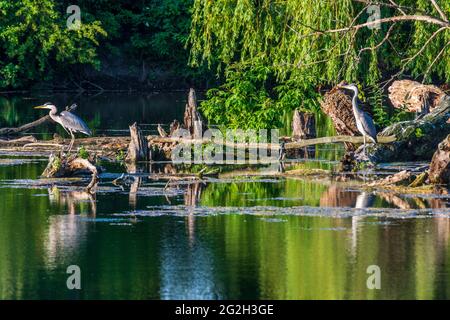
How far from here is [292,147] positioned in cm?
2600

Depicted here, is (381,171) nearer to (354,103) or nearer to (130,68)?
(354,103)

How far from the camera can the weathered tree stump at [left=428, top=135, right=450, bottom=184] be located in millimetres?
20766

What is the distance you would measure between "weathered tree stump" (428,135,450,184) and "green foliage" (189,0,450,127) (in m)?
4.49

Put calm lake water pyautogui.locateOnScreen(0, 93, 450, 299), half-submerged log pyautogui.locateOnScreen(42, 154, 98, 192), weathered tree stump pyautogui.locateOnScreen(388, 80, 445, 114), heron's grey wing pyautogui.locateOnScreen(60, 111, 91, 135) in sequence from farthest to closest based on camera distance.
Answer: weathered tree stump pyautogui.locateOnScreen(388, 80, 445, 114) < heron's grey wing pyautogui.locateOnScreen(60, 111, 91, 135) < half-submerged log pyautogui.locateOnScreen(42, 154, 98, 192) < calm lake water pyautogui.locateOnScreen(0, 93, 450, 299)

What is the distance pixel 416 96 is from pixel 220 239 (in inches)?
464

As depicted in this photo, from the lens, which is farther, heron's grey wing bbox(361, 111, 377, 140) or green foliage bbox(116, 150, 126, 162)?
green foliage bbox(116, 150, 126, 162)

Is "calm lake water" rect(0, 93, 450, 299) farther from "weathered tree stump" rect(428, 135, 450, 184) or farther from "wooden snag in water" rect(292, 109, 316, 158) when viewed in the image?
"wooden snag in water" rect(292, 109, 316, 158)

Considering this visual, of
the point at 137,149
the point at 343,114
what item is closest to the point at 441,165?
the point at 343,114

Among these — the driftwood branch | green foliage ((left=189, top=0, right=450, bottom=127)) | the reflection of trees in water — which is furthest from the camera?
green foliage ((left=189, top=0, right=450, bottom=127))

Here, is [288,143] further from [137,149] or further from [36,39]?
[36,39]

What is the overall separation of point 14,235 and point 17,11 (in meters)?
36.0

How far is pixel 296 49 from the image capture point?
2691 centimetres

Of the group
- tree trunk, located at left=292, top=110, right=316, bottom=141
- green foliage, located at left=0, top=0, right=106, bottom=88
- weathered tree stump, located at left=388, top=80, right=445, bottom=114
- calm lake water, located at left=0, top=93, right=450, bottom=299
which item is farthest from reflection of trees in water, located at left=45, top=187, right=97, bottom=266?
green foliage, located at left=0, top=0, right=106, bottom=88

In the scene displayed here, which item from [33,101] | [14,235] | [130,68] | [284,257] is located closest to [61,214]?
[14,235]
